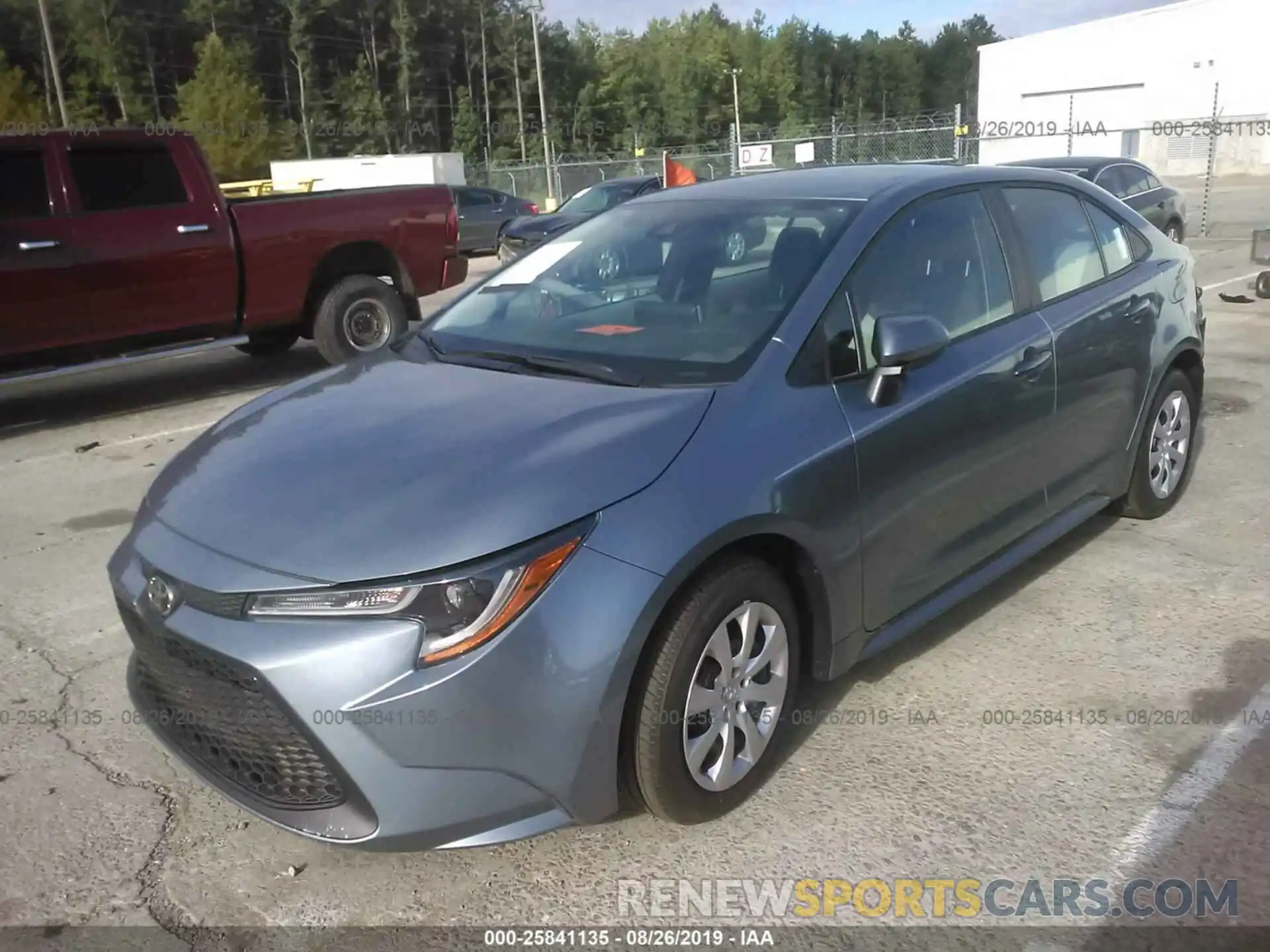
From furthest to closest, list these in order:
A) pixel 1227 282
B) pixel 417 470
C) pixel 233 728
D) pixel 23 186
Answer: pixel 1227 282, pixel 23 186, pixel 417 470, pixel 233 728

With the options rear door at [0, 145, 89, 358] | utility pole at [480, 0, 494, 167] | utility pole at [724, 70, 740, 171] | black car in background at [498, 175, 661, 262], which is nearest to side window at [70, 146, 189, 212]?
rear door at [0, 145, 89, 358]

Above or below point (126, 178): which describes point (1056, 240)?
below

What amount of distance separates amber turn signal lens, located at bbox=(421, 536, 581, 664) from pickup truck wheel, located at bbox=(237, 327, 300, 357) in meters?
7.45

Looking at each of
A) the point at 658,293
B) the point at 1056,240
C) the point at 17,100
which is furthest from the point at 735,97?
the point at 658,293

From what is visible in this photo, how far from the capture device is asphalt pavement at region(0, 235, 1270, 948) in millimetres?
2768

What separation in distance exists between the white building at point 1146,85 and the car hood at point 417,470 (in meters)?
38.0

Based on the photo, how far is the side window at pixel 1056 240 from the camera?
4.15m

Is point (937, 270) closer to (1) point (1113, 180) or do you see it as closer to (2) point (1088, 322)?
(2) point (1088, 322)

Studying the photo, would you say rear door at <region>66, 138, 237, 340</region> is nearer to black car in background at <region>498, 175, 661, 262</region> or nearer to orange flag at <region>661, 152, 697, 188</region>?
black car in background at <region>498, 175, 661, 262</region>

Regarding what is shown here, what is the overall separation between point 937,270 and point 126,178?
6.58 m

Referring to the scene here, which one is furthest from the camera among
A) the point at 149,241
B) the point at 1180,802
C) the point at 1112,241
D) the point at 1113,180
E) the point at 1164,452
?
the point at 1113,180

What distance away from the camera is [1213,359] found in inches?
338

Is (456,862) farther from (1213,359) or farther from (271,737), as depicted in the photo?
(1213,359)

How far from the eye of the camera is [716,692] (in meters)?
2.86
